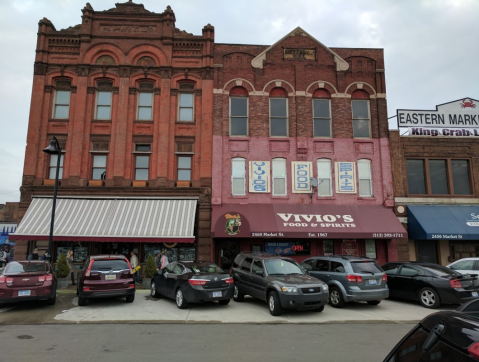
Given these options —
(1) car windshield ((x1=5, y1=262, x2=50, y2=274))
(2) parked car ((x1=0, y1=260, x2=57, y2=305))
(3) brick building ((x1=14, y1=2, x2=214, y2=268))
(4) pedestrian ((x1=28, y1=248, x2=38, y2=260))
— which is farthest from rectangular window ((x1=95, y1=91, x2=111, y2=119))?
(2) parked car ((x1=0, y1=260, x2=57, y2=305))

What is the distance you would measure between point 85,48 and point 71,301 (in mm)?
15121

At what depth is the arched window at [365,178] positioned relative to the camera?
20062mm

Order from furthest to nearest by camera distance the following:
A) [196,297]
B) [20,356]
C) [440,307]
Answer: [440,307]
[196,297]
[20,356]

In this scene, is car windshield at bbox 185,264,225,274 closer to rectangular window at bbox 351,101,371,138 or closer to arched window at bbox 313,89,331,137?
arched window at bbox 313,89,331,137

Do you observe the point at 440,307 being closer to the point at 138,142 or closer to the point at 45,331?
the point at 45,331

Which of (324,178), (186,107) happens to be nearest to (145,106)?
(186,107)

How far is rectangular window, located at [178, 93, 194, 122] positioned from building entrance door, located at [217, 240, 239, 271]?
748cm

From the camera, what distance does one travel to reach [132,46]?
2088 cm

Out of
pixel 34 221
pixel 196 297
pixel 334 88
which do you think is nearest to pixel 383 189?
pixel 334 88

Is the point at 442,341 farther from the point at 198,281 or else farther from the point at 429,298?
the point at 429,298

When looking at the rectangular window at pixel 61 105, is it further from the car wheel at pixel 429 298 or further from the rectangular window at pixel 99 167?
the car wheel at pixel 429 298

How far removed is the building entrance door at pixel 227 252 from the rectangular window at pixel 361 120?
975 cm

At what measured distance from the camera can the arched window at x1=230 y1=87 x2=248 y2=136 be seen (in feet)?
67.1

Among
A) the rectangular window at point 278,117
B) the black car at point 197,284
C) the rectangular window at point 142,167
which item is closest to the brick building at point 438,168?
the rectangular window at point 278,117
